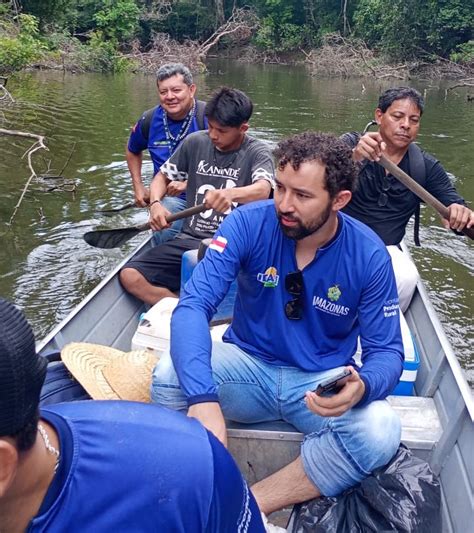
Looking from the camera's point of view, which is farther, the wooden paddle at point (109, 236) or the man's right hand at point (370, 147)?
the wooden paddle at point (109, 236)

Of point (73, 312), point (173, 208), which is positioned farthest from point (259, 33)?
point (73, 312)

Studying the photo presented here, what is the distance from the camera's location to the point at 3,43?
15.2 m


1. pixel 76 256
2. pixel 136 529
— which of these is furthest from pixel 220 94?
pixel 76 256

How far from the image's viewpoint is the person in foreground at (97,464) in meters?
0.97

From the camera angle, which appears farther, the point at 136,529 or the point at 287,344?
the point at 287,344

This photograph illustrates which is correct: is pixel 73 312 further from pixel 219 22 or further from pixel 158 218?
pixel 219 22

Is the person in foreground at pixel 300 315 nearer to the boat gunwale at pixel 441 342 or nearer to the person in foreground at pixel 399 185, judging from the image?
the boat gunwale at pixel 441 342

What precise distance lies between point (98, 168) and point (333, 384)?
369 inches

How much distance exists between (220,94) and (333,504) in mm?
2526

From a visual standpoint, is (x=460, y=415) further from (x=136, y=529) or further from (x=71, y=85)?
(x=71, y=85)

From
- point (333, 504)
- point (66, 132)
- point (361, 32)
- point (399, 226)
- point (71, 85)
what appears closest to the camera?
point (333, 504)

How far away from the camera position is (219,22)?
129ft

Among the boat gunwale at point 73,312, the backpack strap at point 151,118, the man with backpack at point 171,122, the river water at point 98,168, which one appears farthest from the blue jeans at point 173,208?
the river water at point 98,168

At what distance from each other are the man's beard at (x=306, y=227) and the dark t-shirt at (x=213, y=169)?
1.38 m
